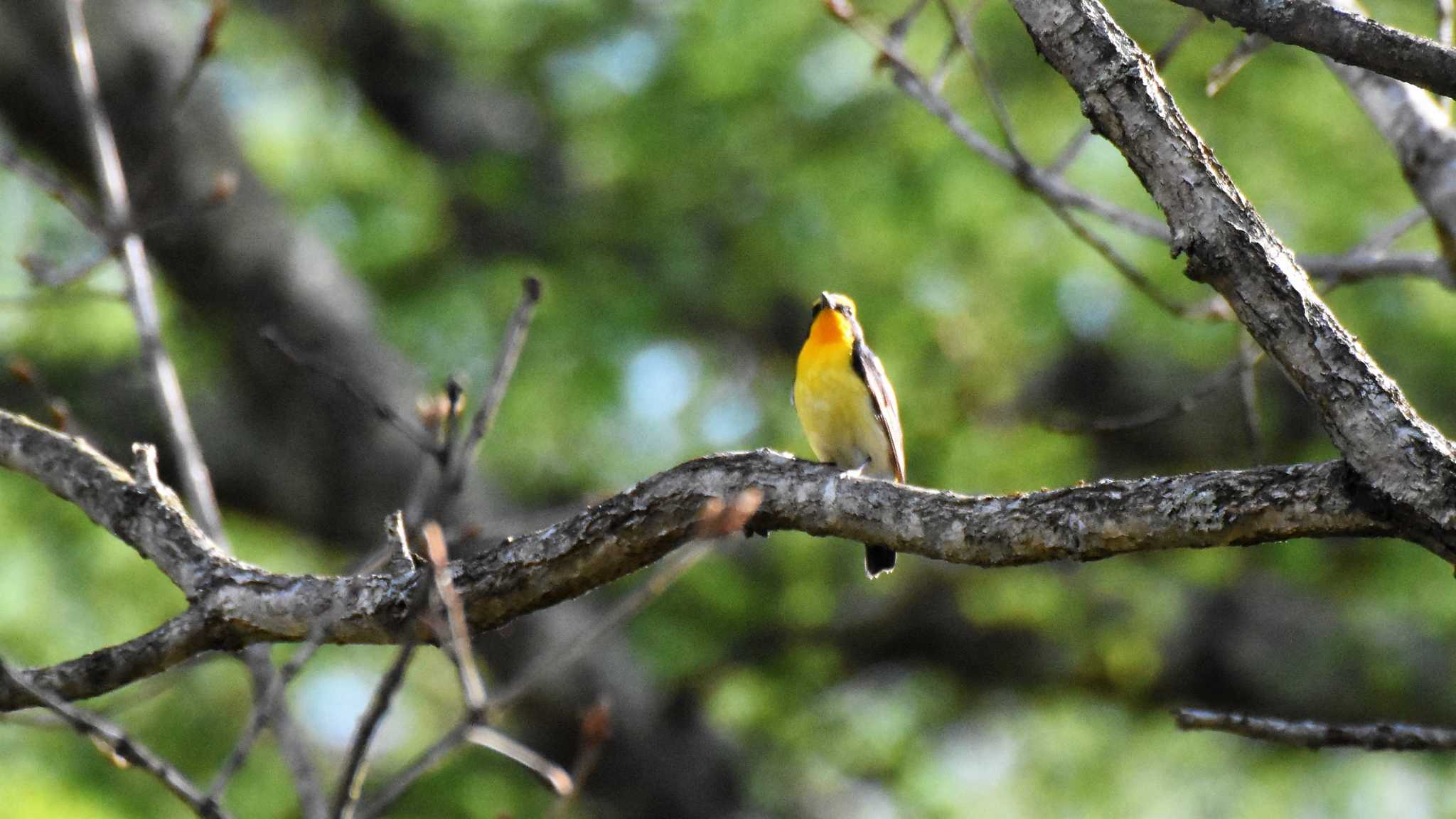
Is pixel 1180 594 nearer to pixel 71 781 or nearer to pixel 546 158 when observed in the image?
pixel 546 158

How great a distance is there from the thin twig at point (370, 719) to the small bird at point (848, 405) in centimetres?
325

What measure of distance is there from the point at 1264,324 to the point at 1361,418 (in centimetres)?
24

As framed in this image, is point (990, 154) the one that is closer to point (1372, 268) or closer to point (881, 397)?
point (881, 397)

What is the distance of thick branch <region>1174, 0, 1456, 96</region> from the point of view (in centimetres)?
241

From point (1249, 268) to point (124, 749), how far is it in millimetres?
2182

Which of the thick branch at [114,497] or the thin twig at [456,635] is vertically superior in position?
the thick branch at [114,497]

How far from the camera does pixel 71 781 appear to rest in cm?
582

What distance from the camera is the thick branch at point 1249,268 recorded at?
230 centimetres

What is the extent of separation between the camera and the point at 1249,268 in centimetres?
247

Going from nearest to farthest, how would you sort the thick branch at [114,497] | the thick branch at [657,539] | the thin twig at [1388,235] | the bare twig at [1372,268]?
1. the thick branch at [657,539]
2. the thick branch at [114,497]
3. the bare twig at [1372,268]
4. the thin twig at [1388,235]

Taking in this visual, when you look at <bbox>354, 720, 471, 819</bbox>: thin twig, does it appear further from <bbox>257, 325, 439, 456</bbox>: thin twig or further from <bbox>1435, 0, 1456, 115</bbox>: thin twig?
<bbox>1435, 0, 1456, 115</bbox>: thin twig

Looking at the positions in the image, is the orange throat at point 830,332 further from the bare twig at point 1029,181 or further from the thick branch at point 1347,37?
the thick branch at point 1347,37

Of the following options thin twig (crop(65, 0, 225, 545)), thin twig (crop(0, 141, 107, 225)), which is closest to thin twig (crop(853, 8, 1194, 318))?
thin twig (crop(65, 0, 225, 545))

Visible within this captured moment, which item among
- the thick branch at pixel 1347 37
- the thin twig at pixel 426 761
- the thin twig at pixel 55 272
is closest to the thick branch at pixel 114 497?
the thin twig at pixel 426 761
